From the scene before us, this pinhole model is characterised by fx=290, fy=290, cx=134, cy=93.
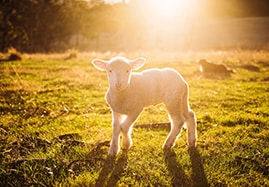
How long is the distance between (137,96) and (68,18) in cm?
4417

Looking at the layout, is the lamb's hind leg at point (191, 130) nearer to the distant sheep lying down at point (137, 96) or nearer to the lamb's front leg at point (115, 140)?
the distant sheep lying down at point (137, 96)

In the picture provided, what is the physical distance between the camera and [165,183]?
4168 millimetres

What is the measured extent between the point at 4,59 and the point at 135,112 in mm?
16916

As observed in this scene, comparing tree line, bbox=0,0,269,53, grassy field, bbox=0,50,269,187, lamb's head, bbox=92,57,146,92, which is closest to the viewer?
grassy field, bbox=0,50,269,187

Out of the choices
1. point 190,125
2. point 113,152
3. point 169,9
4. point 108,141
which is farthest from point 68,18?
point 113,152

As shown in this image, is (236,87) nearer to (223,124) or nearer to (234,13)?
(223,124)

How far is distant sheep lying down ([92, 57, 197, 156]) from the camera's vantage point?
488cm

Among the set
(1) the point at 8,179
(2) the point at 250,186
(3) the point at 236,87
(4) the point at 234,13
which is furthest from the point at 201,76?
(4) the point at 234,13

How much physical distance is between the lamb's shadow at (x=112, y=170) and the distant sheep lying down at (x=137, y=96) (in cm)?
17

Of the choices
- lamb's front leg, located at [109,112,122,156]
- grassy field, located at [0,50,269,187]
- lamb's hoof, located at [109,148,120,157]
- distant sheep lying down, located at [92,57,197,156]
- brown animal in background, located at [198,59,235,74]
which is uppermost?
distant sheep lying down, located at [92,57,197,156]

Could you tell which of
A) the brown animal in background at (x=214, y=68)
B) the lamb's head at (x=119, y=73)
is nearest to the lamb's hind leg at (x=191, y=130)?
the lamb's head at (x=119, y=73)

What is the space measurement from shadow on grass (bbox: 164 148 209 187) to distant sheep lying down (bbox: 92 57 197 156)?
33 centimetres

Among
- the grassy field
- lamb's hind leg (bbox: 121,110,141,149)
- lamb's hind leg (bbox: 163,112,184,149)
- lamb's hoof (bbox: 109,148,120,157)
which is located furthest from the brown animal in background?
lamb's hoof (bbox: 109,148,120,157)

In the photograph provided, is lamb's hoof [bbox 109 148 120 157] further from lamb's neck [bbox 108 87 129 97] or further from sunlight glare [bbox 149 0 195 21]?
sunlight glare [bbox 149 0 195 21]
